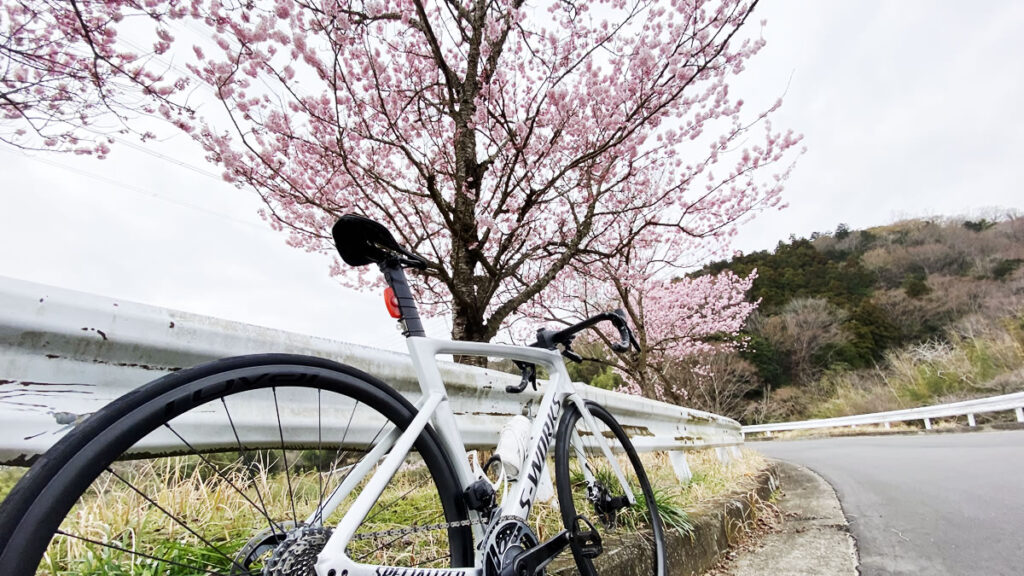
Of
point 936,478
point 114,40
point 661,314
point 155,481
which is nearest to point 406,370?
point 155,481


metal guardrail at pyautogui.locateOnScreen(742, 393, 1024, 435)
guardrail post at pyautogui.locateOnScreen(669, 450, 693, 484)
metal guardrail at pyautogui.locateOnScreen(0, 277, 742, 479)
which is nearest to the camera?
metal guardrail at pyautogui.locateOnScreen(0, 277, 742, 479)

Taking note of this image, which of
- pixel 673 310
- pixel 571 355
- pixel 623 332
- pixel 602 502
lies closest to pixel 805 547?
pixel 602 502

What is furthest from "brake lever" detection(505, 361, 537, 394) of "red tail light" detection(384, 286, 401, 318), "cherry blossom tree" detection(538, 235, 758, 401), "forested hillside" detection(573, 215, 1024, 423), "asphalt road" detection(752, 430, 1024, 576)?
"forested hillside" detection(573, 215, 1024, 423)

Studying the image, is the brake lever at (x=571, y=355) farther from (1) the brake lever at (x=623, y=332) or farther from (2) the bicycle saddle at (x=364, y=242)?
(2) the bicycle saddle at (x=364, y=242)

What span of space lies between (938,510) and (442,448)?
3538 mm

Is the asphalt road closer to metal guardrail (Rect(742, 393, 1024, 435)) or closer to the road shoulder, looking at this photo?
the road shoulder

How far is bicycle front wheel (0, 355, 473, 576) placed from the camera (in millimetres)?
697

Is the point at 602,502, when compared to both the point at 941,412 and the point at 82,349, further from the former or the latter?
the point at 941,412

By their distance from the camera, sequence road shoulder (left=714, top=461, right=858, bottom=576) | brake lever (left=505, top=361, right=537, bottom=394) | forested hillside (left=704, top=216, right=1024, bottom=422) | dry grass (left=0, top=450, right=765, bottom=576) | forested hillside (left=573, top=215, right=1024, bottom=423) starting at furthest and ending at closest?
forested hillside (left=704, top=216, right=1024, bottom=422), forested hillside (left=573, top=215, right=1024, bottom=423), road shoulder (left=714, top=461, right=858, bottom=576), brake lever (left=505, top=361, right=537, bottom=394), dry grass (left=0, top=450, right=765, bottom=576)

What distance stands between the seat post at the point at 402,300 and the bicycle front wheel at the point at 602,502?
80cm

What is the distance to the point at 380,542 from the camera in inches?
68.2

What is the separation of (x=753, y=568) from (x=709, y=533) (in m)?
0.24

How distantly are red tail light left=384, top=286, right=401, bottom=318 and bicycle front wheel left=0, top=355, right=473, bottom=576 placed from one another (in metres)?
0.25

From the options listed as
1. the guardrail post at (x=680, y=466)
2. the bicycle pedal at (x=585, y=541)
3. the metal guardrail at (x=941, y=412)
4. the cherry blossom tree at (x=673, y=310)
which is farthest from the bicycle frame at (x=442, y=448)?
the metal guardrail at (x=941, y=412)
